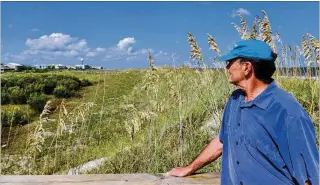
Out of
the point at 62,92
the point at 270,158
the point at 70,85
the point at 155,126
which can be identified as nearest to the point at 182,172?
the point at 270,158

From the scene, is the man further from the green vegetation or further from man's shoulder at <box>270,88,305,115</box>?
the green vegetation

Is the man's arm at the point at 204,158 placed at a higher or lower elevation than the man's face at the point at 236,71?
lower

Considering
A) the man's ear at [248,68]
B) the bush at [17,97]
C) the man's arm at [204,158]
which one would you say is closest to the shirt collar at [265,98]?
the man's ear at [248,68]

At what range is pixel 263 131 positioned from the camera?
2051mm

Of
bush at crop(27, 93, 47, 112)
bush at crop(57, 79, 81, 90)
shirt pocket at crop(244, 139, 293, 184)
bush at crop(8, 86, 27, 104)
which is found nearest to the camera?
shirt pocket at crop(244, 139, 293, 184)

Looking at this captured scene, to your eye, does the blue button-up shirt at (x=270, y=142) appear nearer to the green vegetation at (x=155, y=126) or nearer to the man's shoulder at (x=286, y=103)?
the man's shoulder at (x=286, y=103)

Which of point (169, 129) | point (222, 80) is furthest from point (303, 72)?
point (169, 129)

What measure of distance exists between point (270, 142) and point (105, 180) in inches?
39.4

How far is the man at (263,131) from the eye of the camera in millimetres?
1907

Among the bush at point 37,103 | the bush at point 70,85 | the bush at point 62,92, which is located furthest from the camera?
the bush at point 70,85

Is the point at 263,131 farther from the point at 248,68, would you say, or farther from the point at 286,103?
the point at 248,68

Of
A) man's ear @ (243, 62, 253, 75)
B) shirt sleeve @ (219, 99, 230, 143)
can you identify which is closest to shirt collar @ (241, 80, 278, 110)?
man's ear @ (243, 62, 253, 75)

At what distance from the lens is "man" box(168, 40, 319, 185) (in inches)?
75.1

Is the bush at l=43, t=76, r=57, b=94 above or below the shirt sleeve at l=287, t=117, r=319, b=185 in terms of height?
above
